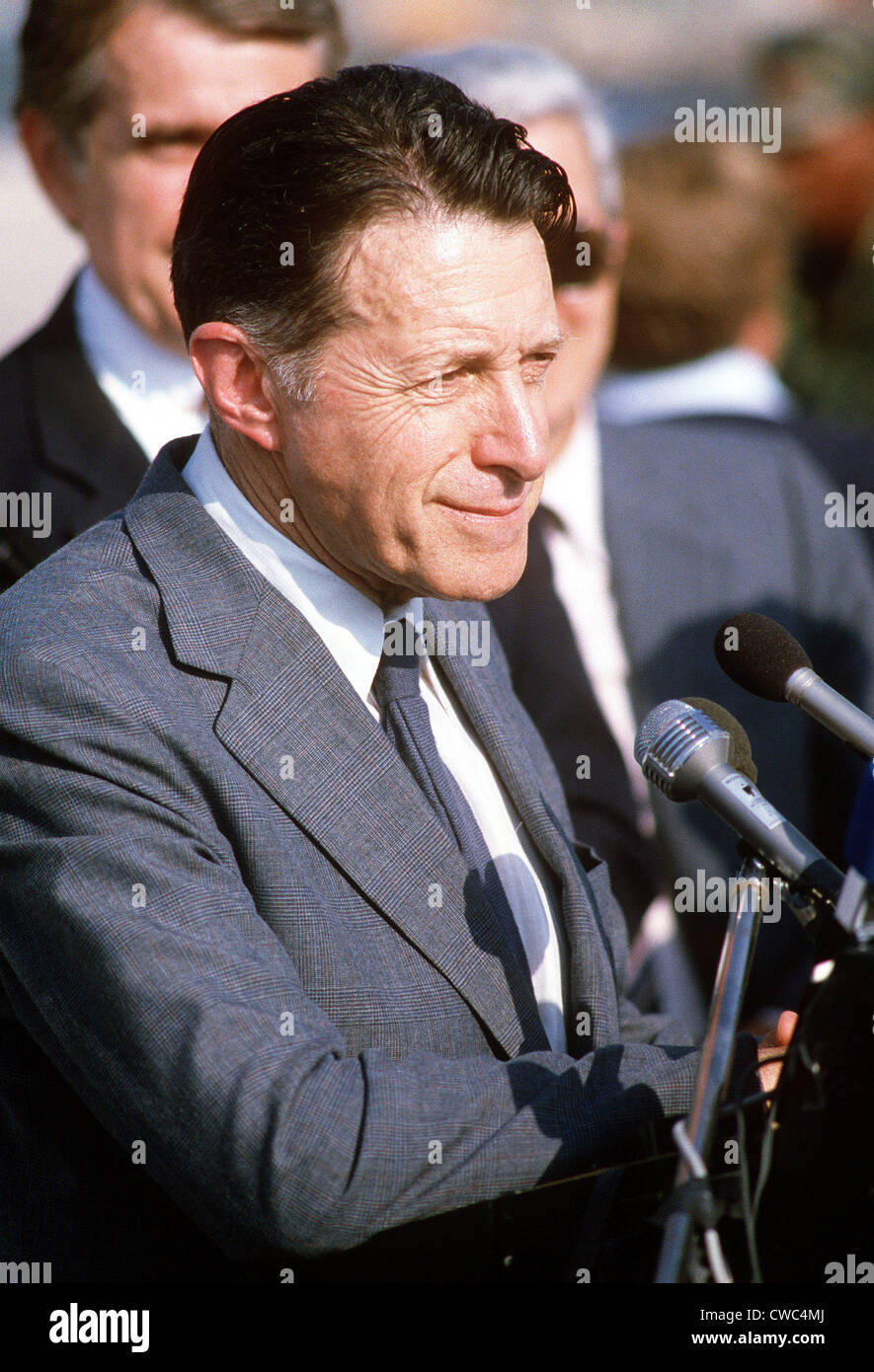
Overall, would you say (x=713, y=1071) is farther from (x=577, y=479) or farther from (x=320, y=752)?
(x=577, y=479)

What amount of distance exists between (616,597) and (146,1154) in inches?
86.5

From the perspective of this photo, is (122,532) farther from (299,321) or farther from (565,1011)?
(565,1011)

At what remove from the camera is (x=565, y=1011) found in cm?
211

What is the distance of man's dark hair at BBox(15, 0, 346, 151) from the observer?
115 inches

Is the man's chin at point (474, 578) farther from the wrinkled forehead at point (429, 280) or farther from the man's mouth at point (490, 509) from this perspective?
the wrinkled forehead at point (429, 280)

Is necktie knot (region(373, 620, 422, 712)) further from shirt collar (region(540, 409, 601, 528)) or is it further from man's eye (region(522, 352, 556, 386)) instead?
shirt collar (region(540, 409, 601, 528))

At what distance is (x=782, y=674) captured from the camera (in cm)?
170

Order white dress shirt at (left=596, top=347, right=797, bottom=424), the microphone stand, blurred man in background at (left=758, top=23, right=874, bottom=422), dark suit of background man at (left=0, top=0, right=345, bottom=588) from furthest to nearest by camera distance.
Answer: blurred man in background at (left=758, top=23, right=874, bottom=422), white dress shirt at (left=596, top=347, right=797, bottom=424), dark suit of background man at (left=0, top=0, right=345, bottom=588), the microphone stand

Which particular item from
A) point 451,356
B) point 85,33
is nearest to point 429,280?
point 451,356

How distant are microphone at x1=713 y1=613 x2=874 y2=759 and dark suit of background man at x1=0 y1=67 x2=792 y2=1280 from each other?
0.36 metres

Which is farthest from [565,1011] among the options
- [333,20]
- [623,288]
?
[623,288]

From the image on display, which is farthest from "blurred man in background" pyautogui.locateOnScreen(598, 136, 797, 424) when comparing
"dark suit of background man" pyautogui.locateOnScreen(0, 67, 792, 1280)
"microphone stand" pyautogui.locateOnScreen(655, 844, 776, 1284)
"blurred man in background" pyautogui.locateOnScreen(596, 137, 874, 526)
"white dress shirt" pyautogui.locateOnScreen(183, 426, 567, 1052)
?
"microphone stand" pyautogui.locateOnScreen(655, 844, 776, 1284)

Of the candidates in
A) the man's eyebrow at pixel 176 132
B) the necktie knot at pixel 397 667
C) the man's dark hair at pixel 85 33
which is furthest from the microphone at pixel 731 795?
the man's dark hair at pixel 85 33

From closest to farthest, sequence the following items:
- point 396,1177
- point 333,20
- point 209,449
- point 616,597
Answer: point 396,1177 → point 209,449 → point 333,20 → point 616,597
